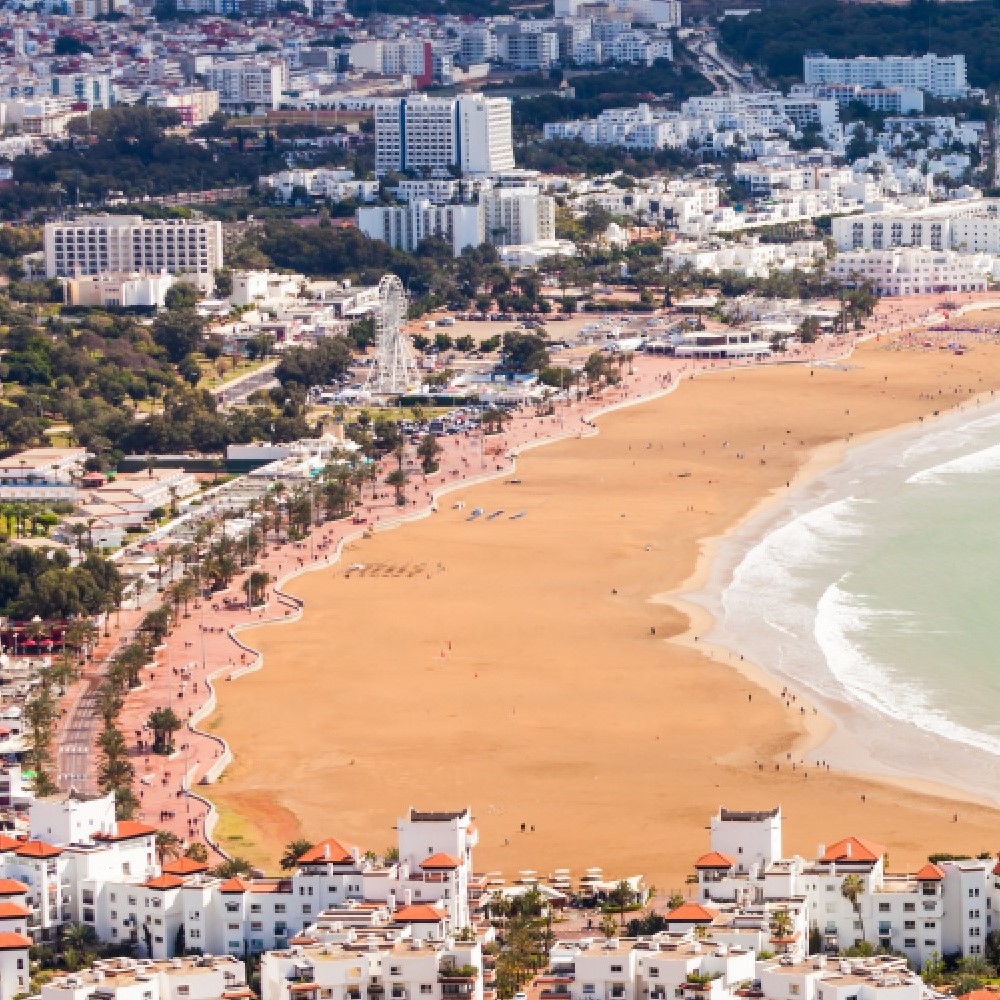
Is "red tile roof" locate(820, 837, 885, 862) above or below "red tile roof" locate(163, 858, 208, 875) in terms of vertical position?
above

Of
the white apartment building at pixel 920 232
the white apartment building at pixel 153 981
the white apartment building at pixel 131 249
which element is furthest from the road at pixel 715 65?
the white apartment building at pixel 153 981

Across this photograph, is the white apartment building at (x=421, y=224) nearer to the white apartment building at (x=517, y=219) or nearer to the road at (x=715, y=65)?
the white apartment building at (x=517, y=219)

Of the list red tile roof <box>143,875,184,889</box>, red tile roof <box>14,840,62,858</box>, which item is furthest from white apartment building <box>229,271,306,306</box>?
red tile roof <box>143,875,184,889</box>

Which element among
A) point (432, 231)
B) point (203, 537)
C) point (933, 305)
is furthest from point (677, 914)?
point (432, 231)

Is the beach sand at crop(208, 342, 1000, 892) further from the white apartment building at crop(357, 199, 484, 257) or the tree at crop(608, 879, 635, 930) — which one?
the white apartment building at crop(357, 199, 484, 257)

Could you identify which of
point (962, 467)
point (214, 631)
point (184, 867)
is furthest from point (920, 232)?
point (184, 867)

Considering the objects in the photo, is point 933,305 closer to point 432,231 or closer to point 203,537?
point 432,231
